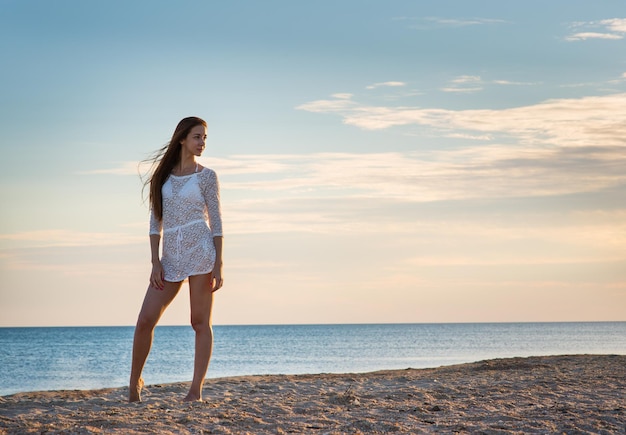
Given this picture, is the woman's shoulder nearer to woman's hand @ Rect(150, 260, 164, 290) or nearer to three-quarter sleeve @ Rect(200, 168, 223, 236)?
three-quarter sleeve @ Rect(200, 168, 223, 236)

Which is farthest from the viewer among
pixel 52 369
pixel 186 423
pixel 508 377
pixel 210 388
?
pixel 52 369

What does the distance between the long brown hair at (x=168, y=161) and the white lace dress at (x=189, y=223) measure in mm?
52

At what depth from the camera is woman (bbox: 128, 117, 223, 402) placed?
6.10 meters

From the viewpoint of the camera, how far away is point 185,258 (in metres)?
6.09

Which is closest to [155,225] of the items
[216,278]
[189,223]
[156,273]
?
[189,223]

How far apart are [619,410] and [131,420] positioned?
388 cm

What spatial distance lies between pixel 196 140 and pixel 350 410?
8.00ft

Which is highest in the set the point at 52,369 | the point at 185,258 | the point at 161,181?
the point at 161,181

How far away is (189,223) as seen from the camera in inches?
243

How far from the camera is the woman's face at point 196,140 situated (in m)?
6.19

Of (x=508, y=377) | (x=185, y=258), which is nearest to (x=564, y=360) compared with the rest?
(x=508, y=377)

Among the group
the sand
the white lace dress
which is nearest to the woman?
the white lace dress

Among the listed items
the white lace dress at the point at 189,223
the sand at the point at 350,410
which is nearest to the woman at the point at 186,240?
the white lace dress at the point at 189,223

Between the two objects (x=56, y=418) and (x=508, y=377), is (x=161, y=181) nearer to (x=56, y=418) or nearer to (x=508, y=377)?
(x=56, y=418)
